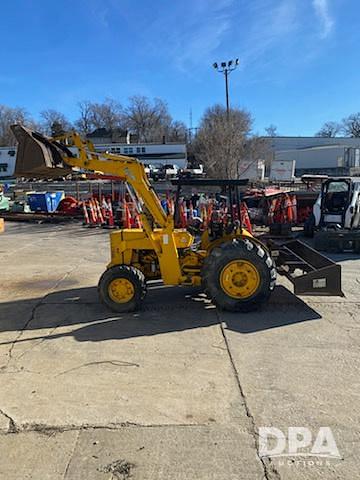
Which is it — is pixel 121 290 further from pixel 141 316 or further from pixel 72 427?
pixel 72 427

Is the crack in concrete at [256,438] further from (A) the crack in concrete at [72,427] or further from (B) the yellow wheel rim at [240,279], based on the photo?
(B) the yellow wheel rim at [240,279]

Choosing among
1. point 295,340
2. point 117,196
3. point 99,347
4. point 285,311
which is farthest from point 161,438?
point 117,196

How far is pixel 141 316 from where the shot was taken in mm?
6457

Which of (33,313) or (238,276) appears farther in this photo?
(33,313)

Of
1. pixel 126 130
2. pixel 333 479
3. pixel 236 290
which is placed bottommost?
pixel 333 479

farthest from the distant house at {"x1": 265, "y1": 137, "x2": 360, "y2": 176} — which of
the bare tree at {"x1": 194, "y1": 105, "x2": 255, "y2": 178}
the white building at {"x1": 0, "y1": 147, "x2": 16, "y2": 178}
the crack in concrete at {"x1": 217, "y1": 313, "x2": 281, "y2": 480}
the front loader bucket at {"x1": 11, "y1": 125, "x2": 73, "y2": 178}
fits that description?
the crack in concrete at {"x1": 217, "y1": 313, "x2": 281, "y2": 480}

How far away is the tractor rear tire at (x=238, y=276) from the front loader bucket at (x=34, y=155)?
9.40 feet

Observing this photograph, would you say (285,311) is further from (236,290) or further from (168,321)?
(168,321)

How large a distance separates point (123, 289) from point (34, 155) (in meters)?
2.47

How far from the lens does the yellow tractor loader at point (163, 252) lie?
6402 millimetres

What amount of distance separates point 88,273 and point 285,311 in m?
4.76

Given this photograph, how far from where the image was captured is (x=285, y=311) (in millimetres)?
6609

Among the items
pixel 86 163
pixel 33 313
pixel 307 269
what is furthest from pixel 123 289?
pixel 307 269

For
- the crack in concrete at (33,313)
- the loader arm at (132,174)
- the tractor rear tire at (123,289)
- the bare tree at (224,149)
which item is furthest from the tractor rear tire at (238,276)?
the bare tree at (224,149)
